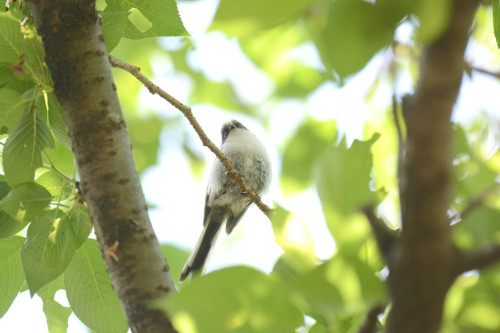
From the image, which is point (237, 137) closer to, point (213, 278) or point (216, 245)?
point (216, 245)

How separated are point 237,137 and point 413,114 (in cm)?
493

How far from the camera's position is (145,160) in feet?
12.6

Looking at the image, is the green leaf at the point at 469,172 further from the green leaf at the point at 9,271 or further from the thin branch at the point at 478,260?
the green leaf at the point at 9,271

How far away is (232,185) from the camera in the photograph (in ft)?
15.9

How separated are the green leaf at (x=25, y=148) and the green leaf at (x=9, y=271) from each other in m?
0.35

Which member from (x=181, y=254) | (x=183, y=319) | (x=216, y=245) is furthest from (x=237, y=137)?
(x=183, y=319)

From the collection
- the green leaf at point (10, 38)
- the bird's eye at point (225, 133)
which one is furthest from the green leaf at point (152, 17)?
the bird's eye at point (225, 133)

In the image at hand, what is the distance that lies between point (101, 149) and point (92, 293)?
644 millimetres

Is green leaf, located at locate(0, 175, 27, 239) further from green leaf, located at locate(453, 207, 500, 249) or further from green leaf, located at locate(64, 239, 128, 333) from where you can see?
green leaf, located at locate(453, 207, 500, 249)

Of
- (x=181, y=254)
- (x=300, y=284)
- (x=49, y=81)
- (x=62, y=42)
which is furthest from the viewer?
(x=181, y=254)

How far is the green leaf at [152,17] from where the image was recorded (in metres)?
1.76

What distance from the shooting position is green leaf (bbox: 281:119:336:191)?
76 cm

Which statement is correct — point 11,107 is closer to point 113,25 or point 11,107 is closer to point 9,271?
point 113,25

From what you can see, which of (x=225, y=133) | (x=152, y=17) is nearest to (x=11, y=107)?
(x=152, y=17)
